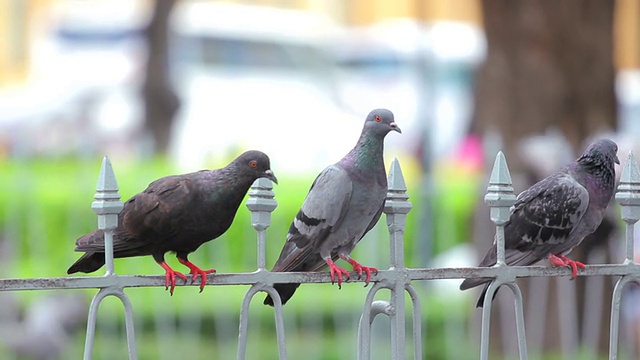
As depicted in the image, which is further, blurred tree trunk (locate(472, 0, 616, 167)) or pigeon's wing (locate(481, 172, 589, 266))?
blurred tree trunk (locate(472, 0, 616, 167))

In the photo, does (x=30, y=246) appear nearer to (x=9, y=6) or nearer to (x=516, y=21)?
(x=516, y=21)

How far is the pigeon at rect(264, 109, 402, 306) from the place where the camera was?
317 cm

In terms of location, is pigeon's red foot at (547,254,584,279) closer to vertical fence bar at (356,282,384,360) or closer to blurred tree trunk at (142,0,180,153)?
vertical fence bar at (356,282,384,360)

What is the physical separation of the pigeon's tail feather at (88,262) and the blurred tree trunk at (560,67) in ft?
14.4

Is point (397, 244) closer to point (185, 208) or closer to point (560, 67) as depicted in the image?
point (185, 208)

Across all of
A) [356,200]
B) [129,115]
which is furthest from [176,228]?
[129,115]

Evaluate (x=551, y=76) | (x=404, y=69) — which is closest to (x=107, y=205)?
(x=551, y=76)

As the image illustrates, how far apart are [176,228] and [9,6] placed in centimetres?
2486

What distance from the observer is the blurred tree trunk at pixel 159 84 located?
46.6ft

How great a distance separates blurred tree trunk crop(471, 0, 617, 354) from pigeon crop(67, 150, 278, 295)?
164 inches

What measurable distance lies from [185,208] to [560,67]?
178 inches

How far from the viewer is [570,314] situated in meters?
6.76

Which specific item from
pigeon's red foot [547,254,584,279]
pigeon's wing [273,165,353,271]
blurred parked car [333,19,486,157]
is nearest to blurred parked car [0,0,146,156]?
blurred parked car [333,19,486,157]

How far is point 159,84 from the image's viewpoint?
46.8 feet
